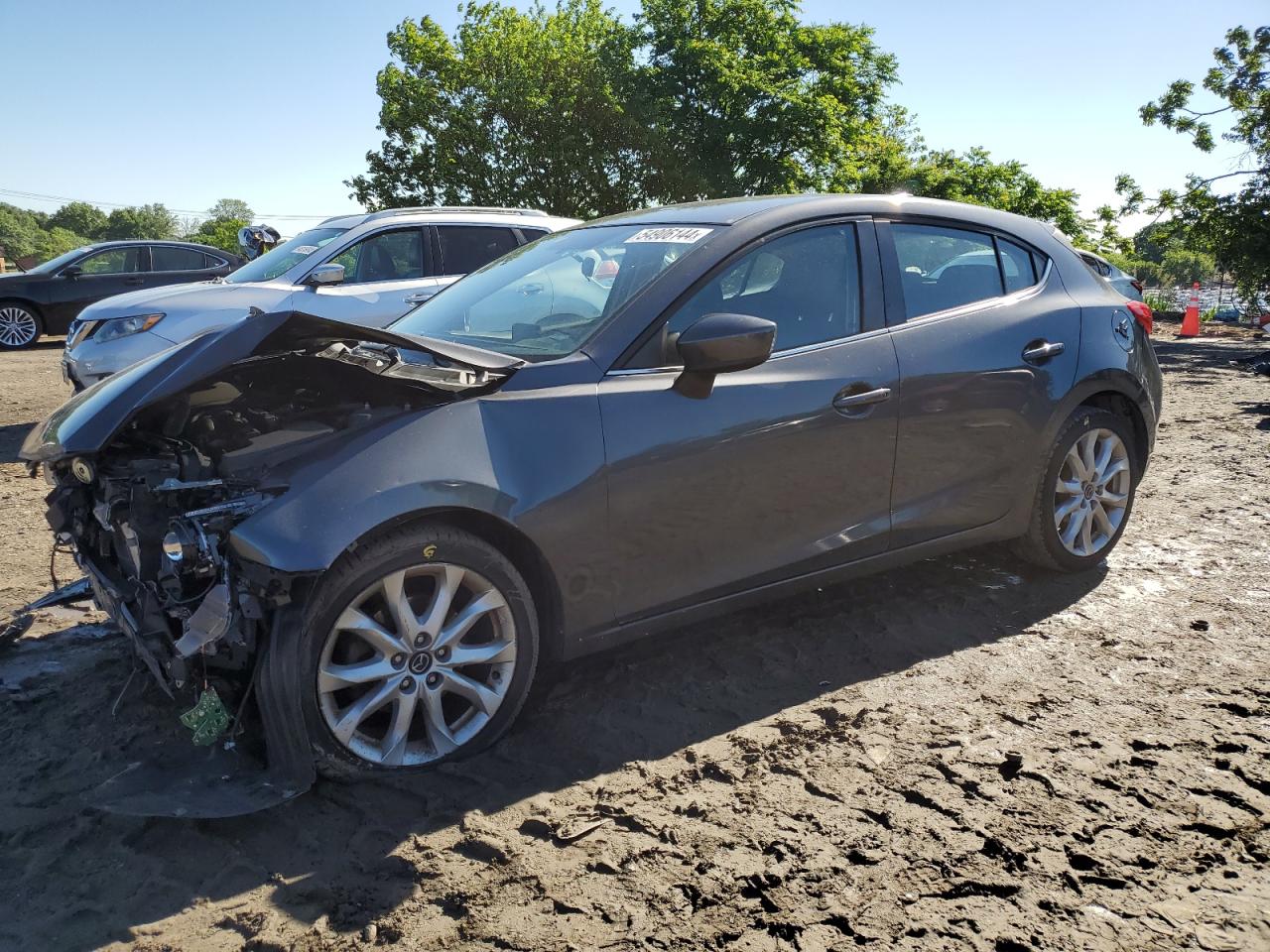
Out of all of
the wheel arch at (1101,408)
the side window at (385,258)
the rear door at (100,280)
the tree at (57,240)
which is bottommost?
the wheel arch at (1101,408)

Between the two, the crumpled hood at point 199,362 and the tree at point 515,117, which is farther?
the tree at point 515,117

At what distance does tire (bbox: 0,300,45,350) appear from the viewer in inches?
611

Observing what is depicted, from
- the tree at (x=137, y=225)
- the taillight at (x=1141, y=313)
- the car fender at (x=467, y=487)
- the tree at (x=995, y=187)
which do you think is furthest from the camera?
the tree at (x=137, y=225)

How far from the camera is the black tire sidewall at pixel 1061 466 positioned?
172 inches

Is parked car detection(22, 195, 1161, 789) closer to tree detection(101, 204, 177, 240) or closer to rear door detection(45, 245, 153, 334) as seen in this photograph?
rear door detection(45, 245, 153, 334)

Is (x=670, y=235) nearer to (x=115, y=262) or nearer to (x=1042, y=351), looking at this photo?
(x=1042, y=351)

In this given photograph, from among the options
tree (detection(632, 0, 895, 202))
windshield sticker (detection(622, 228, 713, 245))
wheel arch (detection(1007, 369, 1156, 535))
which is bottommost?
wheel arch (detection(1007, 369, 1156, 535))

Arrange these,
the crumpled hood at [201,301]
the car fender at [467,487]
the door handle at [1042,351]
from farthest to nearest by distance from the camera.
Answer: the crumpled hood at [201,301]
the door handle at [1042,351]
the car fender at [467,487]

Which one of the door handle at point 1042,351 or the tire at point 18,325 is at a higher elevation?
the tire at point 18,325

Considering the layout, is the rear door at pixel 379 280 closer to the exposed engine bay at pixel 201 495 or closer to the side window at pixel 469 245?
the side window at pixel 469 245

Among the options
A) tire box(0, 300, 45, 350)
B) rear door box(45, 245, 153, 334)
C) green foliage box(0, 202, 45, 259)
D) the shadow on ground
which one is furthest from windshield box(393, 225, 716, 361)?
green foliage box(0, 202, 45, 259)

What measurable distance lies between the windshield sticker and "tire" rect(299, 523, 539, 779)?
1.42 meters

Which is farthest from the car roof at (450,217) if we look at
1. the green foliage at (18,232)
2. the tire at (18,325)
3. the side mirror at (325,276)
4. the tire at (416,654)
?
the green foliage at (18,232)

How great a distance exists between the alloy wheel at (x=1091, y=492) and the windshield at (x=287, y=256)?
6496 millimetres
